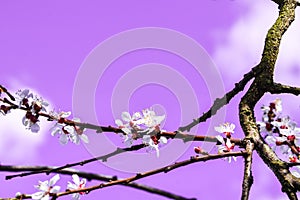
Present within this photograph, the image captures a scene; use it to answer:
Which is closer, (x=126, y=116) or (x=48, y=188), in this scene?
(x=48, y=188)

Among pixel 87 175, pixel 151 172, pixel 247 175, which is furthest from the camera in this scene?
pixel 247 175

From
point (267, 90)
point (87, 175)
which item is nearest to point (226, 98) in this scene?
point (267, 90)

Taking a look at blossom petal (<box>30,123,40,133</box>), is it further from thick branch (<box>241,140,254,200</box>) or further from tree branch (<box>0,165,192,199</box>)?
tree branch (<box>0,165,192,199</box>)

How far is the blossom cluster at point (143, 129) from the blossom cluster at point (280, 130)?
1.30 feet

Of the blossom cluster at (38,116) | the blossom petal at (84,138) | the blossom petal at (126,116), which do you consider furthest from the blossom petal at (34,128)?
the blossom petal at (126,116)

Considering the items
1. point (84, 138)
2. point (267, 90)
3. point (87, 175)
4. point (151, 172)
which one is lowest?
point (87, 175)

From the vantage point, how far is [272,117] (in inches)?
66.0

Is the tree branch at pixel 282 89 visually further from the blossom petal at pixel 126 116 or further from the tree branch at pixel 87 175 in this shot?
the tree branch at pixel 87 175

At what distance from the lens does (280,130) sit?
158 centimetres

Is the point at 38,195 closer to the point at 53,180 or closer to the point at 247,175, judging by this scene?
the point at 53,180

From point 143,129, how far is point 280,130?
1.63ft

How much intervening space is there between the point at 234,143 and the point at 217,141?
7 centimetres

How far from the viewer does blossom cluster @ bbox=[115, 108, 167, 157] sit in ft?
5.17

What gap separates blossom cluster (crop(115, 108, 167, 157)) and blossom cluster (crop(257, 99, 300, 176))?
0.40 metres
